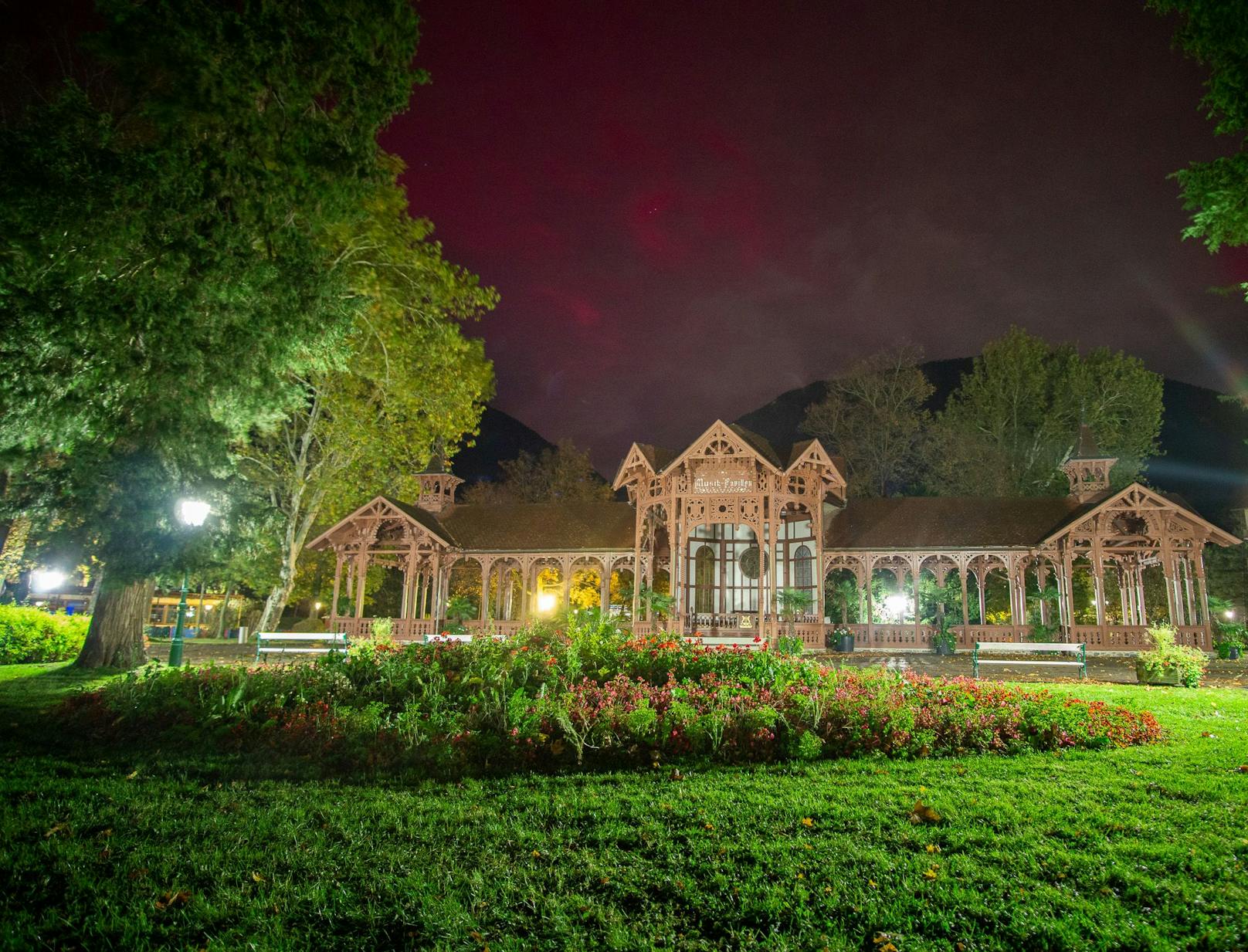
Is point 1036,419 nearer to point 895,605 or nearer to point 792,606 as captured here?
point 895,605

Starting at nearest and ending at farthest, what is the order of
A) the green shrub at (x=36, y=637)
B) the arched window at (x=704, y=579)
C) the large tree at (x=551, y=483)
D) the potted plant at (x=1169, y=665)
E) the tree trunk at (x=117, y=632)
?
the potted plant at (x=1169, y=665)
the tree trunk at (x=117, y=632)
the green shrub at (x=36, y=637)
the arched window at (x=704, y=579)
the large tree at (x=551, y=483)

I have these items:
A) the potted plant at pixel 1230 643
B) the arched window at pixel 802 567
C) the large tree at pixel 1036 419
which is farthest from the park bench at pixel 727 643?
the large tree at pixel 1036 419

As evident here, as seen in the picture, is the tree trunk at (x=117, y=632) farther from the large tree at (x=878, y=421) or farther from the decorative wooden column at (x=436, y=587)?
the large tree at (x=878, y=421)

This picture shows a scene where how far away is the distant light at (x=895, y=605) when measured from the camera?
102 ft

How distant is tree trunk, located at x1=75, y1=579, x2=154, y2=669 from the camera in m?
15.2

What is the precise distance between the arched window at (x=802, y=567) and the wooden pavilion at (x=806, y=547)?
0.32ft

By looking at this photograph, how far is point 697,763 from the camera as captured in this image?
23.3ft

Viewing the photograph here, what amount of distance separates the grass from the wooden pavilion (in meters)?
19.2

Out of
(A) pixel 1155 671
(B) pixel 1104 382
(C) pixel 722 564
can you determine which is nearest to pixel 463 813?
(A) pixel 1155 671

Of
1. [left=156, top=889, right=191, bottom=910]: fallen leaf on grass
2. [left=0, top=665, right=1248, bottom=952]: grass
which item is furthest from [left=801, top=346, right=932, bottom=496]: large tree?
[left=156, top=889, right=191, bottom=910]: fallen leaf on grass

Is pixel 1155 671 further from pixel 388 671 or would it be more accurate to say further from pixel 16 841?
pixel 16 841

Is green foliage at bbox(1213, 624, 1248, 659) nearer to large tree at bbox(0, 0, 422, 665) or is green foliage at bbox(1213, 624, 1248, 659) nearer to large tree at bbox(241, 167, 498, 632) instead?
large tree at bbox(241, 167, 498, 632)

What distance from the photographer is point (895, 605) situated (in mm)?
31766

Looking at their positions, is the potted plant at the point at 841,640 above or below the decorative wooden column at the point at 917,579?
below
